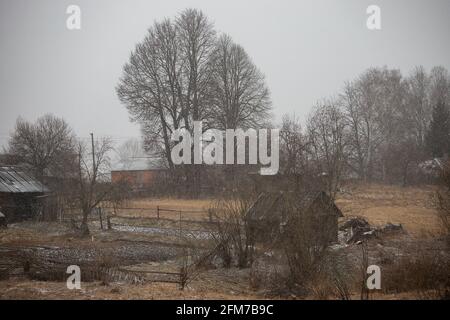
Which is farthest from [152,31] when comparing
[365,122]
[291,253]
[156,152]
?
[291,253]

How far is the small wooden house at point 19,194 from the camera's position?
28.9m

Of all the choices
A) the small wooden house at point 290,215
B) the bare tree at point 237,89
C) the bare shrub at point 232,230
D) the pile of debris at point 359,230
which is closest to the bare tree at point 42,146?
the bare tree at point 237,89

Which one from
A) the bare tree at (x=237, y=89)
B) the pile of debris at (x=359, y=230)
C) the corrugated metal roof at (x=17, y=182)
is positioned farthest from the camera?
the bare tree at (x=237, y=89)

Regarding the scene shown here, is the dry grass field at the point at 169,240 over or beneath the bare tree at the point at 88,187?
beneath

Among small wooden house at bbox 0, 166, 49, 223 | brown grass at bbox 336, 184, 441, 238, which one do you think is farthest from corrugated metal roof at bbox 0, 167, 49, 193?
brown grass at bbox 336, 184, 441, 238

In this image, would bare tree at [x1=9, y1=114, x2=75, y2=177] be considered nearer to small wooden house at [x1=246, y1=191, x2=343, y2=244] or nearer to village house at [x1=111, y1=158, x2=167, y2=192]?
village house at [x1=111, y1=158, x2=167, y2=192]

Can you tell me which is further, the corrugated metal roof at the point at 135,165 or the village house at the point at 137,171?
the corrugated metal roof at the point at 135,165

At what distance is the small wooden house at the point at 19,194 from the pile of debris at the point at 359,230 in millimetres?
20880

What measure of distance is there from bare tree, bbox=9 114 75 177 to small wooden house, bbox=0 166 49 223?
1085 centimetres

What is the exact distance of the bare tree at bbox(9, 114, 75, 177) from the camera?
44562mm

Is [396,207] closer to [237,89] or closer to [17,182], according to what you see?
[237,89]

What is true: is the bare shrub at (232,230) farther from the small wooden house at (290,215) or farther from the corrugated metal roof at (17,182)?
the corrugated metal roof at (17,182)
